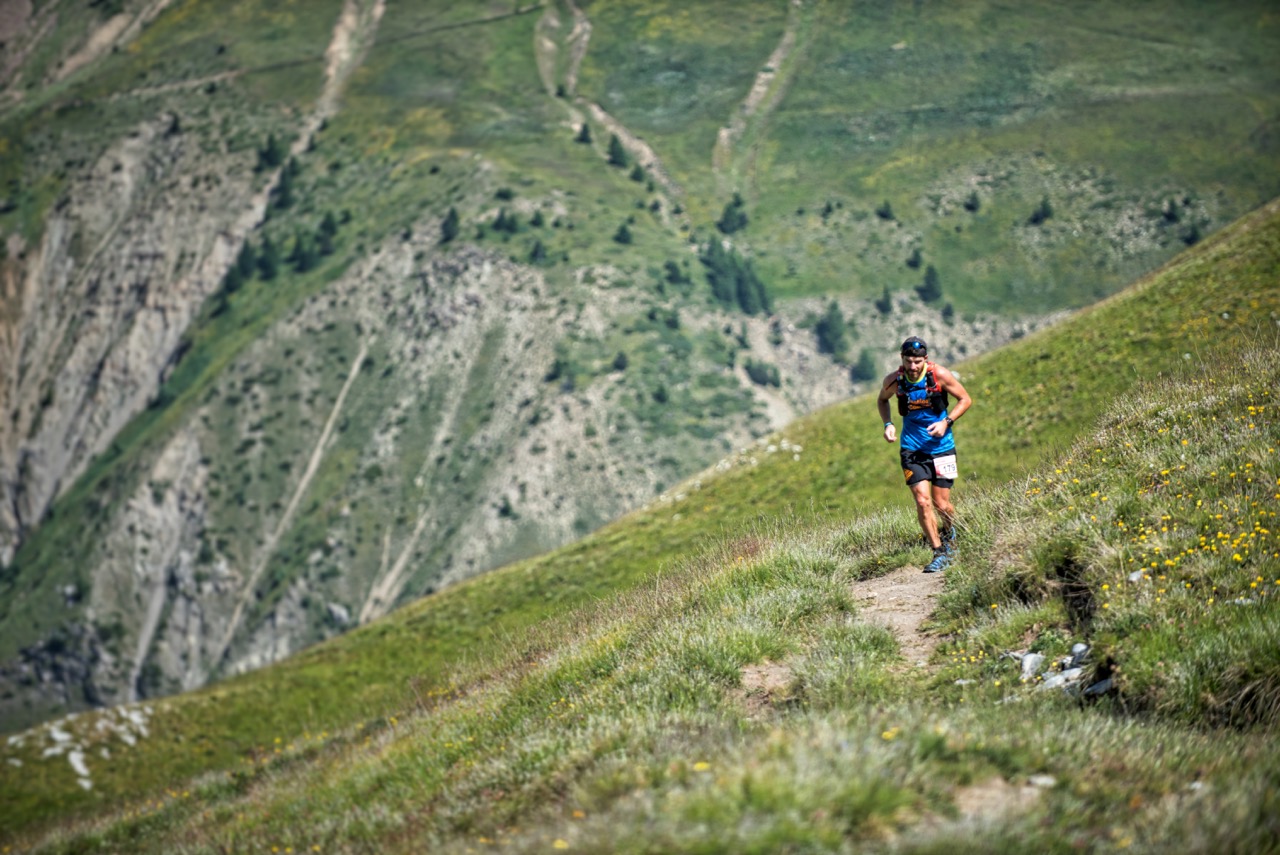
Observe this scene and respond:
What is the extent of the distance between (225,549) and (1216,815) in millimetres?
199089

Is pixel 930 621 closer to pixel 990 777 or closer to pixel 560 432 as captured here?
pixel 990 777

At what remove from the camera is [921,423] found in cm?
1377

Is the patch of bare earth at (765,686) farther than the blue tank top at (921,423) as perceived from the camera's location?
No

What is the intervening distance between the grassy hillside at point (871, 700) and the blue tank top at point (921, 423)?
0.98 m

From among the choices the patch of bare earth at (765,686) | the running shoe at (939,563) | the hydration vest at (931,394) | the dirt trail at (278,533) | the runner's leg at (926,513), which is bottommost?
the dirt trail at (278,533)

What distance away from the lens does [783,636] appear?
11391 millimetres

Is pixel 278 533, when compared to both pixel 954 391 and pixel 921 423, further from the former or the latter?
pixel 954 391

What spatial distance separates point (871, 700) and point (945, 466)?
4690 mm

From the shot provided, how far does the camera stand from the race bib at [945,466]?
44.3ft

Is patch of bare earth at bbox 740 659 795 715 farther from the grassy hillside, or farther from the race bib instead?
the race bib

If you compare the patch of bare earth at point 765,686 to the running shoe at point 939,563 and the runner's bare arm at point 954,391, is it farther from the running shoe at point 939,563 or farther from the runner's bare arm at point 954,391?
the runner's bare arm at point 954,391

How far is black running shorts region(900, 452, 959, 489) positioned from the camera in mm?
13539

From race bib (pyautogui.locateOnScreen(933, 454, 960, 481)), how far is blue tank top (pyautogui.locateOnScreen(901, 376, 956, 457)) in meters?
0.08

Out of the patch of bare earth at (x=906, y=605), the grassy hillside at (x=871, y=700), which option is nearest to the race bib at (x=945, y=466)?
the grassy hillside at (x=871, y=700)
